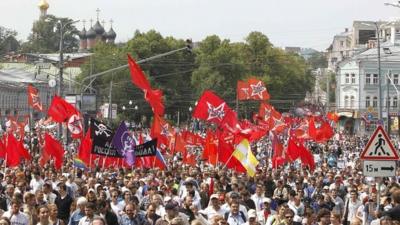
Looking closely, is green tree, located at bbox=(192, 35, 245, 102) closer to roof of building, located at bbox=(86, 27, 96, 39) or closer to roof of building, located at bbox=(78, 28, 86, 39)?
roof of building, located at bbox=(78, 28, 86, 39)

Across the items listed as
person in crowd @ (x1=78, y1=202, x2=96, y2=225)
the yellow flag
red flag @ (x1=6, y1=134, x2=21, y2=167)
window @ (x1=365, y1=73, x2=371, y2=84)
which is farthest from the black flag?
window @ (x1=365, y1=73, x2=371, y2=84)

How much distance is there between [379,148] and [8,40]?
541ft

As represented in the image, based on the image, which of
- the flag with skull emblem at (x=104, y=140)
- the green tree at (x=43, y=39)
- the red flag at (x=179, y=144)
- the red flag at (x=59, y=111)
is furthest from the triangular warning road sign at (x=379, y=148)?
Result: the green tree at (x=43, y=39)

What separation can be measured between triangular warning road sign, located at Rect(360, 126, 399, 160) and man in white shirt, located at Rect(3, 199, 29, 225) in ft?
13.3

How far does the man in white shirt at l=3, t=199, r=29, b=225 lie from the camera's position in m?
14.8

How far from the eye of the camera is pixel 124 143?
24.3 meters

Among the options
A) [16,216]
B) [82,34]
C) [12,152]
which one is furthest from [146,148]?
[82,34]

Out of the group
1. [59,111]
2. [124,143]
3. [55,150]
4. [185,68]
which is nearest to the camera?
[124,143]

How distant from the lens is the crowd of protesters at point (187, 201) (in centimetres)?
1477

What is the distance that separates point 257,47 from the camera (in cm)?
11719

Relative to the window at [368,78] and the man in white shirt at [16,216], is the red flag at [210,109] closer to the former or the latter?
the man in white shirt at [16,216]

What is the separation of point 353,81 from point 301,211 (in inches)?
3771

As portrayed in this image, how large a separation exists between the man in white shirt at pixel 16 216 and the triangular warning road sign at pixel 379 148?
13.3 ft

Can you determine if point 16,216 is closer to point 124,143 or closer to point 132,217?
point 132,217
